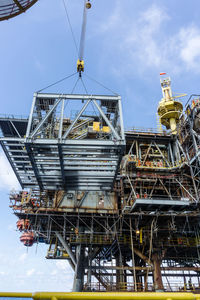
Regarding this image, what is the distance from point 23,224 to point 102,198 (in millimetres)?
7764

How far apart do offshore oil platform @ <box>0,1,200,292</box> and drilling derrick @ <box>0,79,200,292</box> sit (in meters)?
0.08

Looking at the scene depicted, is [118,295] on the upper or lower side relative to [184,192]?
lower

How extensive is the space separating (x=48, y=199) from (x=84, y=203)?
3.65 meters

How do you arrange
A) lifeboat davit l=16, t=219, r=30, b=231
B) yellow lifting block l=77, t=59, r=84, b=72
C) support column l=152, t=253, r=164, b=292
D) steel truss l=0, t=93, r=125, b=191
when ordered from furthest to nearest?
1. yellow lifting block l=77, t=59, r=84, b=72
2. lifeboat davit l=16, t=219, r=30, b=231
3. support column l=152, t=253, r=164, b=292
4. steel truss l=0, t=93, r=125, b=191

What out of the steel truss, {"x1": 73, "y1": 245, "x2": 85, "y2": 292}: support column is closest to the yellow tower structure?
the steel truss

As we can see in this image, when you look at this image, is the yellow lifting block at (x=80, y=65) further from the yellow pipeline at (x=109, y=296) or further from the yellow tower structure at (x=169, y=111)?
the yellow pipeline at (x=109, y=296)

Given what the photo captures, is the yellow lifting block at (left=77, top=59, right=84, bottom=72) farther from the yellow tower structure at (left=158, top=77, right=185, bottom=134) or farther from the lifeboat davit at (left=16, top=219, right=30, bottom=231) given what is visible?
the lifeboat davit at (left=16, top=219, right=30, bottom=231)

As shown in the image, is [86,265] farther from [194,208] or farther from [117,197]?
[194,208]

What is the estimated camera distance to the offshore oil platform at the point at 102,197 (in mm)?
17438

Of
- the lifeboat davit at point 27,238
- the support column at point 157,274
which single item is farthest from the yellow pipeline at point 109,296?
the lifeboat davit at point 27,238

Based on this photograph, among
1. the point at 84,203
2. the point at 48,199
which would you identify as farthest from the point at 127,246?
the point at 48,199

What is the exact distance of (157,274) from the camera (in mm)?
18500

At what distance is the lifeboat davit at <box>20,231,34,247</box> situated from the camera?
20.0 meters

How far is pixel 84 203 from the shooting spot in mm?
20891
